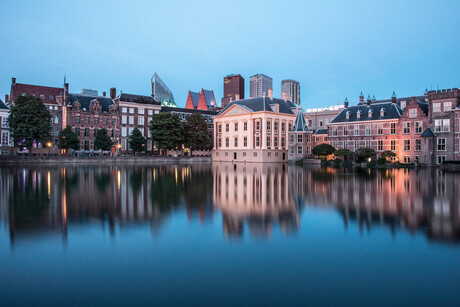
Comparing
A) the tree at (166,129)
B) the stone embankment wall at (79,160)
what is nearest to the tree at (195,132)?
the tree at (166,129)

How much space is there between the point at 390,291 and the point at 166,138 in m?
69.1

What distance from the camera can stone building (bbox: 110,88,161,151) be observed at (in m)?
82.8

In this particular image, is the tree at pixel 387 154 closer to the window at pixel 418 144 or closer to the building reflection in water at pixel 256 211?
the window at pixel 418 144

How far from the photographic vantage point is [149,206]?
16.1 m

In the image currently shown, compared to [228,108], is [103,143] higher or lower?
lower

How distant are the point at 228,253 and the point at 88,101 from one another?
7840 cm

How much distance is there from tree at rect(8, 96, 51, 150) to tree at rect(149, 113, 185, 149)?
2036 cm

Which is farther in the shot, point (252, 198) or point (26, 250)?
point (252, 198)

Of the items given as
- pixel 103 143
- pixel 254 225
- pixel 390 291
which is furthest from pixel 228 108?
pixel 390 291

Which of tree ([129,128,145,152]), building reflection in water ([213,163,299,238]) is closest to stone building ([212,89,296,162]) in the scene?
tree ([129,128,145,152])

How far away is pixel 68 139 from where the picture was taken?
2795 inches

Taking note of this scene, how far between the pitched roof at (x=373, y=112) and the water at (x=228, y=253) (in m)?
48.3

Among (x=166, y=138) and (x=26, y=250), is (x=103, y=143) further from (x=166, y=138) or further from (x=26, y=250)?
(x=26, y=250)

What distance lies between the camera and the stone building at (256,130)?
75.5 meters
